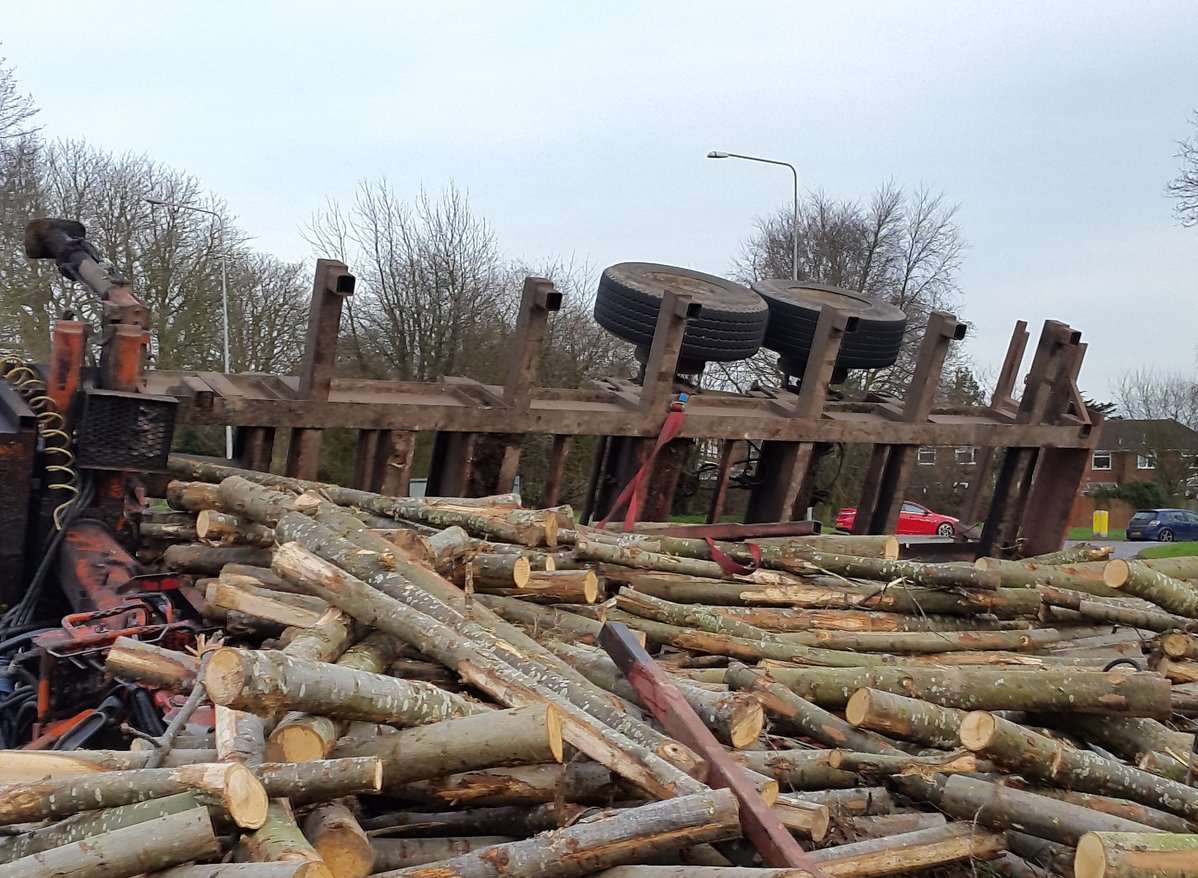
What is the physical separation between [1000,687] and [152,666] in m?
3.16

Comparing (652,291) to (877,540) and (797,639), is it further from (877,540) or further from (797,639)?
(797,639)

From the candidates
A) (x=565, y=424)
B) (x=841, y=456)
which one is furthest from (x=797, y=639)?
(x=841, y=456)

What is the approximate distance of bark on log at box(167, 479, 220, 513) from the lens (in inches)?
248

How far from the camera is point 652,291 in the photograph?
9.53 metres

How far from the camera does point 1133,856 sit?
3.17 meters

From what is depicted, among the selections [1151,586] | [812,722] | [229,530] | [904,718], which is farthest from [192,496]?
[1151,586]

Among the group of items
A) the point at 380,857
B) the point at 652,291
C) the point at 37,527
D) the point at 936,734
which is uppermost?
the point at 652,291

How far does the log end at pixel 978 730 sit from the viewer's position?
143 inches

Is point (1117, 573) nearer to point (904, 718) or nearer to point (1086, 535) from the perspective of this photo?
point (904, 718)

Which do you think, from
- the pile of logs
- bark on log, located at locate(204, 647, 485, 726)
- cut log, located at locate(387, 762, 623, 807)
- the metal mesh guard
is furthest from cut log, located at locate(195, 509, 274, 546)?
cut log, located at locate(387, 762, 623, 807)

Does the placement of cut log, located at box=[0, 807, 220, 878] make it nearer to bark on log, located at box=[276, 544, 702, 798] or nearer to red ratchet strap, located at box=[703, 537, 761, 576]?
bark on log, located at box=[276, 544, 702, 798]

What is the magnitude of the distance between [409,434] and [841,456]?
4.21m

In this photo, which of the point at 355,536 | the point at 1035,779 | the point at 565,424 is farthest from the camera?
the point at 565,424

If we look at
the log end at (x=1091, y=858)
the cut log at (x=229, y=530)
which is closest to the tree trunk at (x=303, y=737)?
the log end at (x=1091, y=858)
